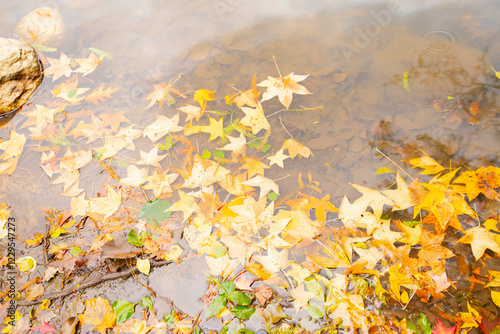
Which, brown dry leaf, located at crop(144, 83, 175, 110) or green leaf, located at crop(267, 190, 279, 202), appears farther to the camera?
brown dry leaf, located at crop(144, 83, 175, 110)

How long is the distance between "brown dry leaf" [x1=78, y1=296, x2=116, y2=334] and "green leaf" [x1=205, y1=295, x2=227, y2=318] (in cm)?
55

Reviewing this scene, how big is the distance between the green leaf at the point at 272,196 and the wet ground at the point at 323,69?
0.09 metres

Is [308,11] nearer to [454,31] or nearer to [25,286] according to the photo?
[454,31]

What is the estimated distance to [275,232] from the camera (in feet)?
5.70

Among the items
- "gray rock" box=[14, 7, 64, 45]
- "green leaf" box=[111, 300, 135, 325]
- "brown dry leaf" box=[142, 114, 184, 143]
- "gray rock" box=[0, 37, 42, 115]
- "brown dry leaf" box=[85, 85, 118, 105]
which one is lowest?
"green leaf" box=[111, 300, 135, 325]

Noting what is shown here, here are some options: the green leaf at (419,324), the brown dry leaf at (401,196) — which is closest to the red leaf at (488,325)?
the green leaf at (419,324)

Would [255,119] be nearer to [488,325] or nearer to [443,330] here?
[443,330]

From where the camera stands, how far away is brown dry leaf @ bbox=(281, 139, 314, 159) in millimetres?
2088

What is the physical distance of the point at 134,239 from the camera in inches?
69.3

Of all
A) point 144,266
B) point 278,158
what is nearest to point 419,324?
point 278,158

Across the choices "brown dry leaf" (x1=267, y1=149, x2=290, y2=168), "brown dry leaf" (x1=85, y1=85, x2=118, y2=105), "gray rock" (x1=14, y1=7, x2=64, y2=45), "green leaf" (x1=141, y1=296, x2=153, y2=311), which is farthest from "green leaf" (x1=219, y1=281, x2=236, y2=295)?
"gray rock" (x1=14, y1=7, x2=64, y2=45)

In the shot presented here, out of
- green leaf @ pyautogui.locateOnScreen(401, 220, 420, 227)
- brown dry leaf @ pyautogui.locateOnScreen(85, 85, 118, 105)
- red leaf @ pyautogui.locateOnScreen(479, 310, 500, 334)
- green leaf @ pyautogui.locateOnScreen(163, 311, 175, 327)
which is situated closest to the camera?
red leaf @ pyautogui.locateOnScreen(479, 310, 500, 334)

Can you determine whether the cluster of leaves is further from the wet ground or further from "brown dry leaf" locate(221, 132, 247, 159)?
the wet ground

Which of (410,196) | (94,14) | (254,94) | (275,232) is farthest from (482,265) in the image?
(94,14)
